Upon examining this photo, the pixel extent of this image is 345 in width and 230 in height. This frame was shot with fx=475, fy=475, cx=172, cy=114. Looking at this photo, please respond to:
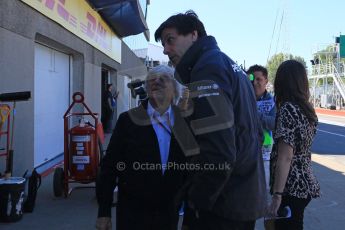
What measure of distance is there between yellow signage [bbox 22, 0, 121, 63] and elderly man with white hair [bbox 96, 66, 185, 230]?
5366 millimetres

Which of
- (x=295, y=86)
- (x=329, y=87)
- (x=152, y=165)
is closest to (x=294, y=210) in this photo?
(x=295, y=86)

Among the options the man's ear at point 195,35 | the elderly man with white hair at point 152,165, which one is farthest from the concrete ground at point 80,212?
the man's ear at point 195,35

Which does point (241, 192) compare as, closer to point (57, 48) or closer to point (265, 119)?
point (265, 119)

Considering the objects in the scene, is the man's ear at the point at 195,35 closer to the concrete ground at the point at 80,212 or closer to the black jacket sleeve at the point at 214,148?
the black jacket sleeve at the point at 214,148

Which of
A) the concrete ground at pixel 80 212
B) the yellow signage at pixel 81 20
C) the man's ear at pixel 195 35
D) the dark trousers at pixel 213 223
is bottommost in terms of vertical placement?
the concrete ground at pixel 80 212

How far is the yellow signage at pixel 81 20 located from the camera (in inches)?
362

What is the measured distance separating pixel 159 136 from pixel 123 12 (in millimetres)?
15743

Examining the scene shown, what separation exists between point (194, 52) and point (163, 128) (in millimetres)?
797

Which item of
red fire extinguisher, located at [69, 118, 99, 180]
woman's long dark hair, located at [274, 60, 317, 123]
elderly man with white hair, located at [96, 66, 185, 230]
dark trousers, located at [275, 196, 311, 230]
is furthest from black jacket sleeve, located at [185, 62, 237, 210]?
red fire extinguisher, located at [69, 118, 99, 180]

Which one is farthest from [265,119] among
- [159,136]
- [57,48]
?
[57,48]

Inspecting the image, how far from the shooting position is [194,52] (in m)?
2.49

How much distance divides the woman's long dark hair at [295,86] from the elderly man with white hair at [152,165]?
3.14 ft

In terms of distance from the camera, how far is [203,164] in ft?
7.40

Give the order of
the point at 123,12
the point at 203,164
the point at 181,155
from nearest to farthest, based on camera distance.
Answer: the point at 203,164 < the point at 181,155 < the point at 123,12
